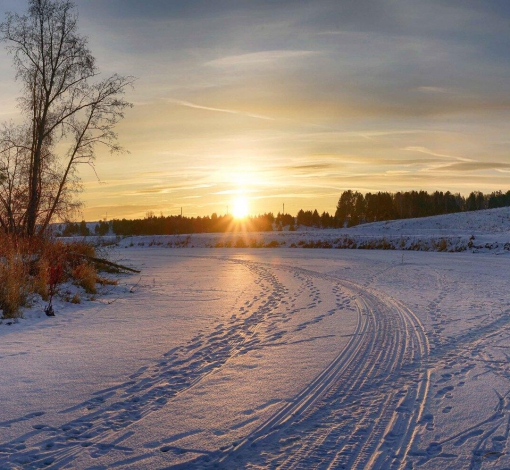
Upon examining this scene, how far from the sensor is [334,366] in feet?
23.2

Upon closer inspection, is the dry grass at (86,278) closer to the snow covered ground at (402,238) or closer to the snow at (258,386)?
the snow at (258,386)

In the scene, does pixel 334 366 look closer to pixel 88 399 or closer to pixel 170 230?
pixel 88 399

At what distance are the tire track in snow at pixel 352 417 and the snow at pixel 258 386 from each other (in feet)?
0.07

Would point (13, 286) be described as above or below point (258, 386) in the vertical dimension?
above

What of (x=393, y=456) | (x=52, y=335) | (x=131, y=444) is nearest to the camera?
(x=393, y=456)

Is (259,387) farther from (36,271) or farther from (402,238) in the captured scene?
(402,238)

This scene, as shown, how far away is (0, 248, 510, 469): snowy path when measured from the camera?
4422 millimetres

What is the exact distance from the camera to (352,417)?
5137 mm

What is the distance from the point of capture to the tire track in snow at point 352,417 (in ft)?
14.1

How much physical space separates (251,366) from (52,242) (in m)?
11.2

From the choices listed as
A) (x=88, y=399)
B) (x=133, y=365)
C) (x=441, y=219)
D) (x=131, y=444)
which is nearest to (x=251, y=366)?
(x=133, y=365)

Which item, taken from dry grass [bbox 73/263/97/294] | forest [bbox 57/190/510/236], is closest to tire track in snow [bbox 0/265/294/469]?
dry grass [bbox 73/263/97/294]

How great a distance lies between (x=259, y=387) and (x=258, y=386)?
0.04 metres

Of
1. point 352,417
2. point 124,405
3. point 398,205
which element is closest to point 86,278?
point 124,405
